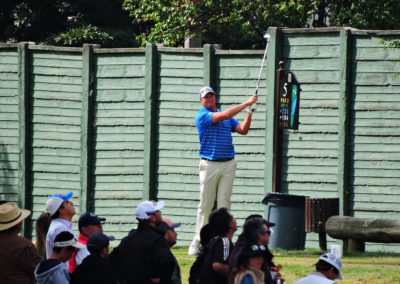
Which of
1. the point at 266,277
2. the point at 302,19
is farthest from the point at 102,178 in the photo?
the point at 266,277

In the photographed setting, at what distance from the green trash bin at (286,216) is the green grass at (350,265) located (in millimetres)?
318

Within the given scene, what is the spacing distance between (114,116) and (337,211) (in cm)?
464

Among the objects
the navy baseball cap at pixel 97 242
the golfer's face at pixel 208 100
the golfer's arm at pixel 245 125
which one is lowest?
the navy baseball cap at pixel 97 242

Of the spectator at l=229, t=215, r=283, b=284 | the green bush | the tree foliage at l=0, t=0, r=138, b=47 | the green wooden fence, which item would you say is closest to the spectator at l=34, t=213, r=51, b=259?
the spectator at l=229, t=215, r=283, b=284

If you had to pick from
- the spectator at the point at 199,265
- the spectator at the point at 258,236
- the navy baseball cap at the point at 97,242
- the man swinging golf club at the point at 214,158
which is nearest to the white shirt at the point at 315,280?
the spectator at the point at 258,236

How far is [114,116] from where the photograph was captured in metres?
16.9

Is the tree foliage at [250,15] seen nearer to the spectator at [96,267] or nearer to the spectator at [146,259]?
the spectator at [146,259]

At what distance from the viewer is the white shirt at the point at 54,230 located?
31.3 feet

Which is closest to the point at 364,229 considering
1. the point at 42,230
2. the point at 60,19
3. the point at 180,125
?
the point at 180,125

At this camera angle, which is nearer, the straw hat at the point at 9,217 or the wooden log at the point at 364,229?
the straw hat at the point at 9,217

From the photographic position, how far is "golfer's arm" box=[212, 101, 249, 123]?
499 inches

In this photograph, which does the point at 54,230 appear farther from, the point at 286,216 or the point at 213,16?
the point at 213,16

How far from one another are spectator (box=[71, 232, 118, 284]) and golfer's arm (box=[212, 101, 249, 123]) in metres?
4.46

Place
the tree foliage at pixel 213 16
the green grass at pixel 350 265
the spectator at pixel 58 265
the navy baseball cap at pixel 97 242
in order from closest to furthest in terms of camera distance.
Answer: the spectator at pixel 58 265
the navy baseball cap at pixel 97 242
the green grass at pixel 350 265
the tree foliage at pixel 213 16
